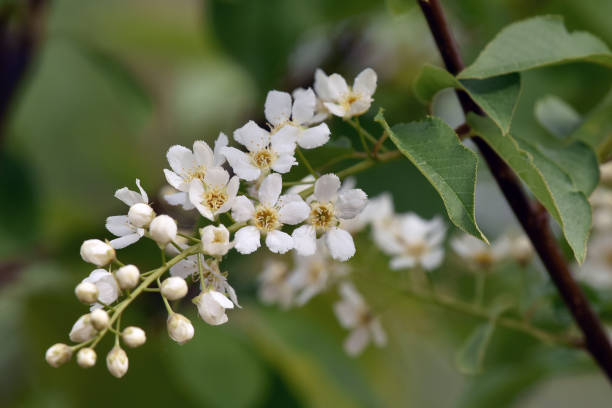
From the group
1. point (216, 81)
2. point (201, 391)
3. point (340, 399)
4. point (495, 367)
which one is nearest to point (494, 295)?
point (495, 367)

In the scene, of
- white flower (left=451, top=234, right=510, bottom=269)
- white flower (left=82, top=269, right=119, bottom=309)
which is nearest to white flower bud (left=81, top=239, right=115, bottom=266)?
white flower (left=82, top=269, right=119, bottom=309)

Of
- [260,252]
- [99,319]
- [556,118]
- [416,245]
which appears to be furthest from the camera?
[260,252]

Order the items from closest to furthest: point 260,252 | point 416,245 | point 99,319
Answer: point 99,319, point 416,245, point 260,252

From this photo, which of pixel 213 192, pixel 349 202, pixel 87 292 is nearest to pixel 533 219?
pixel 349 202

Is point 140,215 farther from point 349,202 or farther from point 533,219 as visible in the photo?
point 533,219

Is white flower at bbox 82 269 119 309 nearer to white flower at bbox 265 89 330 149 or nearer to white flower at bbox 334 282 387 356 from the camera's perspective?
white flower at bbox 265 89 330 149

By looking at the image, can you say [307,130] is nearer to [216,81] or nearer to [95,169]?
[95,169]
